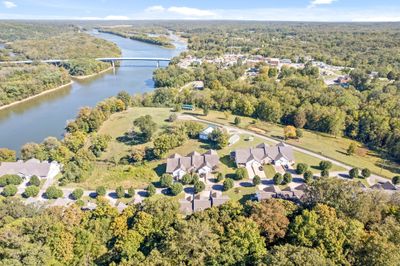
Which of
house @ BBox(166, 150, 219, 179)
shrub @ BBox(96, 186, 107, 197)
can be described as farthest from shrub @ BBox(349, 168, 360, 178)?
shrub @ BBox(96, 186, 107, 197)

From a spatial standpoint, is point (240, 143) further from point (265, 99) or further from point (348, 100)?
point (348, 100)

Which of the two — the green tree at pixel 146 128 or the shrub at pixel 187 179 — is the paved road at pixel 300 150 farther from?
the shrub at pixel 187 179

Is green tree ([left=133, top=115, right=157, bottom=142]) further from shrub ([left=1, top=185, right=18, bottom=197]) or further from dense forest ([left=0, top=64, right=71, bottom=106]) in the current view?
dense forest ([left=0, top=64, right=71, bottom=106])

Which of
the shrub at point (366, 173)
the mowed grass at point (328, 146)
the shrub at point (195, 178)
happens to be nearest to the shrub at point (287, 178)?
the mowed grass at point (328, 146)

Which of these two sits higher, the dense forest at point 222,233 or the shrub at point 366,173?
the dense forest at point 222,233

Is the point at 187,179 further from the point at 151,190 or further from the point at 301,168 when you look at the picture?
the point at 301,168

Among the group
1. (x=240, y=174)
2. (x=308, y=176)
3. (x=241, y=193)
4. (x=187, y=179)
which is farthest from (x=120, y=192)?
(x=308, y=176)

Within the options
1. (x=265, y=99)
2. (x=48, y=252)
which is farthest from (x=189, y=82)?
(x=48, y=252)
